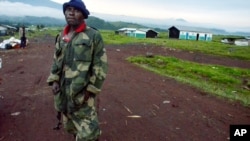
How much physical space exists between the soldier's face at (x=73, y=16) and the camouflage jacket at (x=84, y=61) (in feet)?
0.46

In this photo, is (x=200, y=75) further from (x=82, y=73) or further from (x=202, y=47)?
(x=202, y=47)

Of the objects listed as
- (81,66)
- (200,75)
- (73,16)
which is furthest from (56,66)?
(200,75)

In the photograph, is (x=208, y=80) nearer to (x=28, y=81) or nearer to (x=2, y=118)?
(x=28, y=81)

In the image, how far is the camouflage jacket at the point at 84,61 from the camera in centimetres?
379

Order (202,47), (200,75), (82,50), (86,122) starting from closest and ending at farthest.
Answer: (82,50)
(86,122)
(200,75)
(202,47)

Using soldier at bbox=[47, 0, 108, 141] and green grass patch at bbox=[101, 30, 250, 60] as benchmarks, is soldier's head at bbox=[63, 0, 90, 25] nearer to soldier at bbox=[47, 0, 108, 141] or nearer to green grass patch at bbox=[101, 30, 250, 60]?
soldier at bbox=[47, 0, 108, 141]

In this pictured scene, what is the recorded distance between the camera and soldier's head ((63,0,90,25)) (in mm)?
3799

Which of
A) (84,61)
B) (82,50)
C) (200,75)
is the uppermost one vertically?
(82,50)

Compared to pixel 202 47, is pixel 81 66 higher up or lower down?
higher up

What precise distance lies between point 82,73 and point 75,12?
0.75 m

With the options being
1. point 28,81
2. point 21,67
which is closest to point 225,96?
point 28,81

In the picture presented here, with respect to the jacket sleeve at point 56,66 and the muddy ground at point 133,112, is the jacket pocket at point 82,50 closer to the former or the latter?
the jacket sleeve at point 56,66

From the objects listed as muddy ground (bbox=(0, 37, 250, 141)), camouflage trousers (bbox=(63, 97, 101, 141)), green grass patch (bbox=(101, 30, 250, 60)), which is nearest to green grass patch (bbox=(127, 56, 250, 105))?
muddy ground (bbox=(0, 37, 250, 141))

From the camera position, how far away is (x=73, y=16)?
12.6ft
